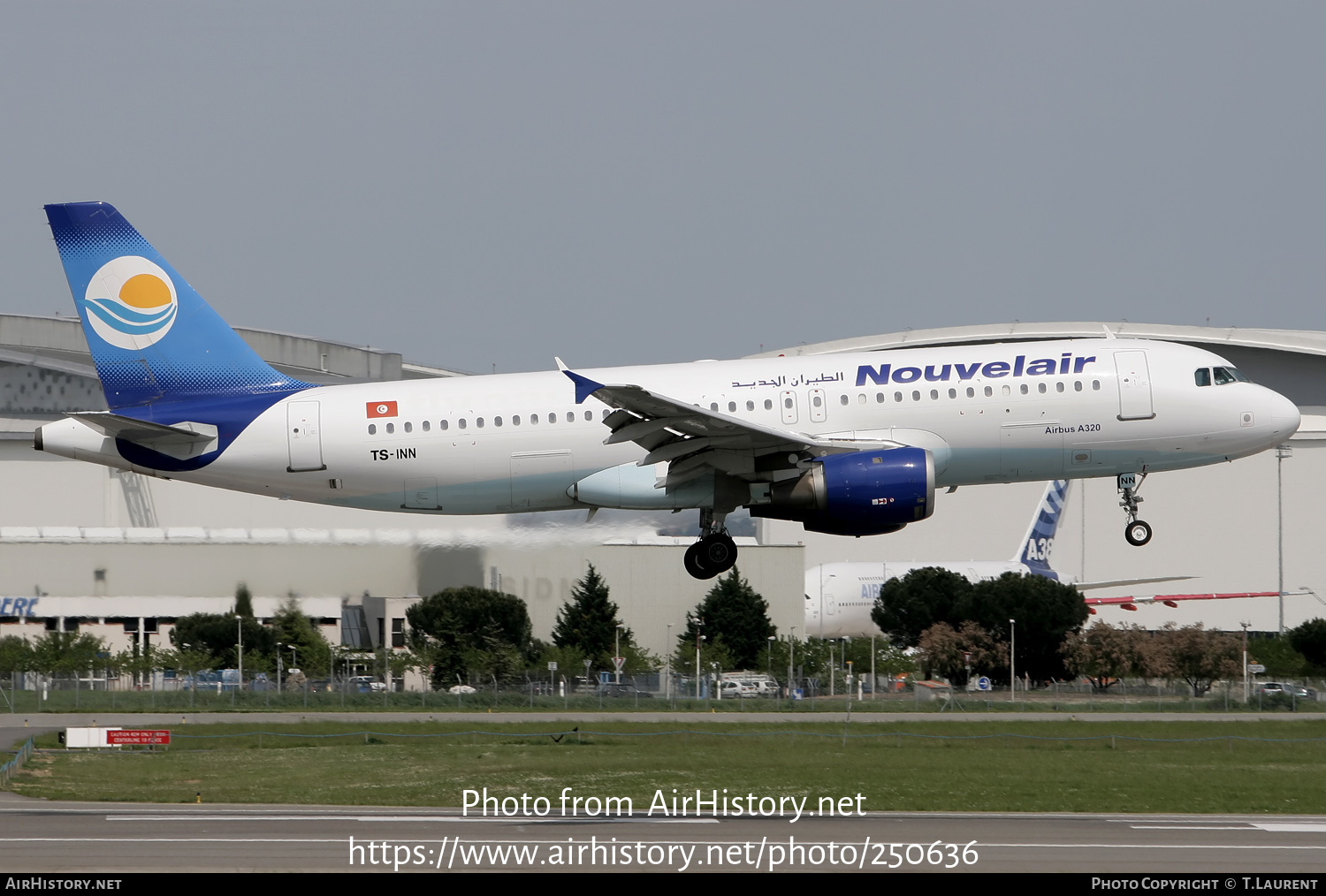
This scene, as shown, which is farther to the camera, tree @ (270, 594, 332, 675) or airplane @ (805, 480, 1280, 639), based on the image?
airplane @ (805, 480, 1280, 639)

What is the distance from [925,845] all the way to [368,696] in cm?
3555

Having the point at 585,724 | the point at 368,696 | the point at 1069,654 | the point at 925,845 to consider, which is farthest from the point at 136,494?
the point at 925,845

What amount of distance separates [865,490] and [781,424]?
242cm

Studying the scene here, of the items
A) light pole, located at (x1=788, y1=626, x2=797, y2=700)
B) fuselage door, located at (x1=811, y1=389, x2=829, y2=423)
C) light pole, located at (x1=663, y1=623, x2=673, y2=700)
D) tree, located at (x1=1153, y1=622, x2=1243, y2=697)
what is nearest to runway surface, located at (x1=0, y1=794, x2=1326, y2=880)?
fuselage door, located at (x1=811, y1=389, x2=829, y2=423)

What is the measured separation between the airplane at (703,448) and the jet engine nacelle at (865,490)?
11cm

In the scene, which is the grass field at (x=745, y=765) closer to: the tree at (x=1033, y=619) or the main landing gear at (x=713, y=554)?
the main landing gear at (x=713, y=554)

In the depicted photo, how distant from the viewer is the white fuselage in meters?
28.9

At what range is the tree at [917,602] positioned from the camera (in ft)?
253

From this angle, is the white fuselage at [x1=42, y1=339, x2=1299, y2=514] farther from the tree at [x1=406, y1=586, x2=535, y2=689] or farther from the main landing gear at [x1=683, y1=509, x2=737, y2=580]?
the tree at [x1=406, y1=586, x2=535, y2=689]

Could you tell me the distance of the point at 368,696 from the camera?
54.4 m

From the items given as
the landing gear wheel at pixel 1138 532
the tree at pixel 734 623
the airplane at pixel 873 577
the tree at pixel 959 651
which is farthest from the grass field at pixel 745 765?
the airplane at pixel 873 577

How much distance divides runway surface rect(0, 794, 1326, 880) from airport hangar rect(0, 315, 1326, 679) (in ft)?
75.1

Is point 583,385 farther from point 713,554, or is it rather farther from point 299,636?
point 299,636
